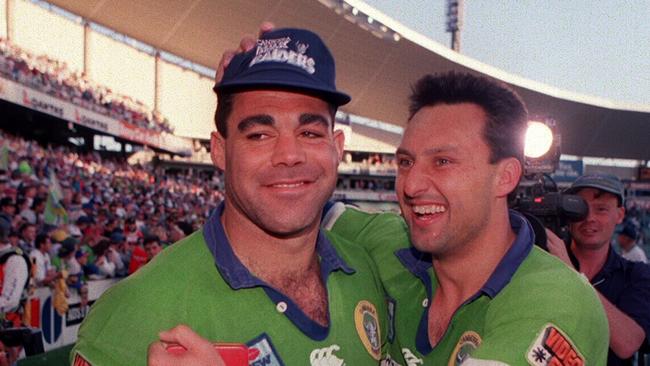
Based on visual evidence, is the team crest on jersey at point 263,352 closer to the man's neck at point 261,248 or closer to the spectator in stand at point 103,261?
the man's neck at point 261,248

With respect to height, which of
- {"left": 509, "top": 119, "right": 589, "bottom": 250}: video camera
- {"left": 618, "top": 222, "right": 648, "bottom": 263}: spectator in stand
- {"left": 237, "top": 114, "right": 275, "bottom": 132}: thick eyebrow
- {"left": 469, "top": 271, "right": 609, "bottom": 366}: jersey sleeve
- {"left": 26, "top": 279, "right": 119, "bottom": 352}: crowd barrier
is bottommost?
{"left": 26, "top": 279, "right": 119, "bottom": 352}: crowd barrier

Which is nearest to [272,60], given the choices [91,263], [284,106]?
[284,106]

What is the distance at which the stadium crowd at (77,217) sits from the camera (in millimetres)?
8797

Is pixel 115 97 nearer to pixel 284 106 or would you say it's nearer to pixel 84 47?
pixel 84 47

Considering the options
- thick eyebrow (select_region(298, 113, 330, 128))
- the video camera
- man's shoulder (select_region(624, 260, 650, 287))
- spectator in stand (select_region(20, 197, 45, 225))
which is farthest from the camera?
spectator in stand (select_region(20, 197, 45, 225))

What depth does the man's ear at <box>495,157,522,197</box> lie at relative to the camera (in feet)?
8.83

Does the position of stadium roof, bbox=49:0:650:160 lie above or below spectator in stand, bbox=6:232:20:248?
above

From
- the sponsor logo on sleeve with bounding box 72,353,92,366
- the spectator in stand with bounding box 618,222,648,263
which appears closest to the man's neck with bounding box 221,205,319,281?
the sponsor logo on sleeve with bounding box 72,353,92,366

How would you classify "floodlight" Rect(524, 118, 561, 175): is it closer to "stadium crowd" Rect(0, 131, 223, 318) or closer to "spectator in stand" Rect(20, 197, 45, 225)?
"stadium crowd" Rect(0, 131, 223, 318)

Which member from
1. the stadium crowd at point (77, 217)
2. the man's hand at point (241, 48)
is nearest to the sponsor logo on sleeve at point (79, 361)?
the man's hand at point (241, 48)

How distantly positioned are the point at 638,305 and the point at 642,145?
59.3m

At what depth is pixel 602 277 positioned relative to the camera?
4156 millimetres

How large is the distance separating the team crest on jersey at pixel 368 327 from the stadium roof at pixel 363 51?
30.3 m

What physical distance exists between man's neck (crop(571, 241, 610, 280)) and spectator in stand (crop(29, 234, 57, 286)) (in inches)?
246
